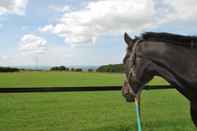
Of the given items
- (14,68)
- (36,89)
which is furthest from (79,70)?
(36,89)

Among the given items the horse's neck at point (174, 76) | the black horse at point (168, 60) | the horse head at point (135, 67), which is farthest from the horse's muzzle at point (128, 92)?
the horse's neck at point (174, 76)

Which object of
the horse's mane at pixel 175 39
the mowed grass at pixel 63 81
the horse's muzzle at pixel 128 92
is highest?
the horse's mane at pixel 175 39

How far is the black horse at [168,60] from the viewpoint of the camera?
169 inches

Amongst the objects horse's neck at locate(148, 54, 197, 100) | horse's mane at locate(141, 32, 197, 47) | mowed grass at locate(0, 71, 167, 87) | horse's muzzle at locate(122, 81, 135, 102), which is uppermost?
horse's mane at locate(141, 32, 197, 47)

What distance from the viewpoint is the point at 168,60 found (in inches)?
172

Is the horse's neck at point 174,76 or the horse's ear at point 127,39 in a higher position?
the horse's ear at point 127,39

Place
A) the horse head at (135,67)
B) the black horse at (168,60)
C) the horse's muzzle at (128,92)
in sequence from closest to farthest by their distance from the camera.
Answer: the black horse at (168,60), the horse head at (135,67), the horse's muzzle at (128,92)

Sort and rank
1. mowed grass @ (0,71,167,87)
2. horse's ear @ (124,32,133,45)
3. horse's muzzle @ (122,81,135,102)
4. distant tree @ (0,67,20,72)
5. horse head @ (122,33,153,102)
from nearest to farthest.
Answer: horse head @ (122,33,153,102)
horse's ear @ (124,32,133,45)
horse's muzzle @ (122,81,135,102)
mowed grass @ (0,71,167,87)
distant tree @ (0,67,20,72)

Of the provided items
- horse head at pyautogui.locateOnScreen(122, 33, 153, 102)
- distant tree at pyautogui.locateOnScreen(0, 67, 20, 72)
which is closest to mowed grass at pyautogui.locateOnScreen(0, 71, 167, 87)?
horse head at pyautogui.locateOnScreen(122, 33, 153, 102)

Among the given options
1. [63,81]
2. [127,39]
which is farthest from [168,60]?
[63,81]

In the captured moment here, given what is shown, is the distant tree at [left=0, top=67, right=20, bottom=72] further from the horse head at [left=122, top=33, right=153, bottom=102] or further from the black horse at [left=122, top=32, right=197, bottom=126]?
the black horse at [left=122, top=32, right=197, bottom=126]

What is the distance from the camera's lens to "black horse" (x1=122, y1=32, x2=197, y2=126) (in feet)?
14.1

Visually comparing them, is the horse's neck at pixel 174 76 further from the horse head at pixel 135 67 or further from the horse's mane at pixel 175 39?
the horse's mane at pixel 175 39

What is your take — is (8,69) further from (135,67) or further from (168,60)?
(168,60)
